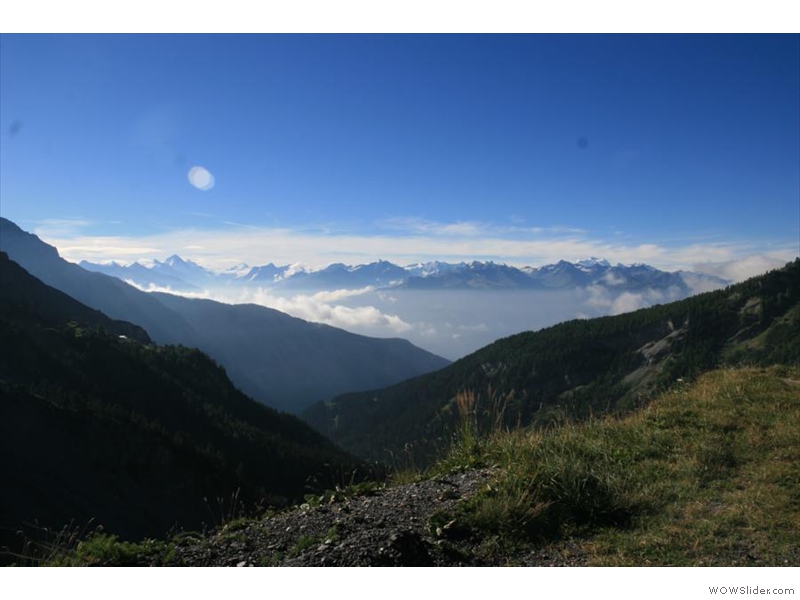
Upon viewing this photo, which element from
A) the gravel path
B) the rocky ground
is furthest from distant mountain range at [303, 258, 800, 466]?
the rocky ground

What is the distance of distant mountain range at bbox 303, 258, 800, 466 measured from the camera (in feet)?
497

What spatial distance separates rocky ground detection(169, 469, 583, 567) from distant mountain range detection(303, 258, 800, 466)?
13717cm

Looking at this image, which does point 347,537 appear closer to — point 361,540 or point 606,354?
point 361,540

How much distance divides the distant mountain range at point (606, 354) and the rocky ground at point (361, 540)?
450 feet

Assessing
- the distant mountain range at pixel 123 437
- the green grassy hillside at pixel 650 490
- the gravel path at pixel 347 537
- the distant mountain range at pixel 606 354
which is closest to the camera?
the gravel path at pixel 347 537

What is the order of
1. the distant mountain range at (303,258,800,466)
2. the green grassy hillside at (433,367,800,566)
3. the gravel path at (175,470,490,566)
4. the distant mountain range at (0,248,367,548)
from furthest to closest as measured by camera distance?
the distant mountain range at (303,258,800,466) → the distant mountain range at (0,248,367,548) → the green grassy hillside at (433,367,800,566) → the gravel path at (175,470,490,566)

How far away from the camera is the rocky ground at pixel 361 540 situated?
5.14 meters

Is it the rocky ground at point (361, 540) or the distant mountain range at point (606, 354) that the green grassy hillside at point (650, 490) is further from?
the distant mountain range at point (606, 354)

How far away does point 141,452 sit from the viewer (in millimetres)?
53344

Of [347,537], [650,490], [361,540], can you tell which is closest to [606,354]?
[650,490]

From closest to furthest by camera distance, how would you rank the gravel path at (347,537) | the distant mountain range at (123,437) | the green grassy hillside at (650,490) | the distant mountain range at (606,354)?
the gravel path at (347,537)
the green grassy hillside at (650,490)
the distant mountain range at (123,437)
the distant mountain range at (606,354)

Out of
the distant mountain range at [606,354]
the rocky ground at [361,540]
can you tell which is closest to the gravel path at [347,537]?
the rocky ground at [361,540]

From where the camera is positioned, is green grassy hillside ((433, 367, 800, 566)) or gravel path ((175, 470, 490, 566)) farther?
green grassy hillside ((433, 367, 800, 566))

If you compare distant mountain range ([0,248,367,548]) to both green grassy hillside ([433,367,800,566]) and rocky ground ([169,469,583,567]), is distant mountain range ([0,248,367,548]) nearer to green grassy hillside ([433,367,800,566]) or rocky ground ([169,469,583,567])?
rocky ground ([169,469,583,567])
